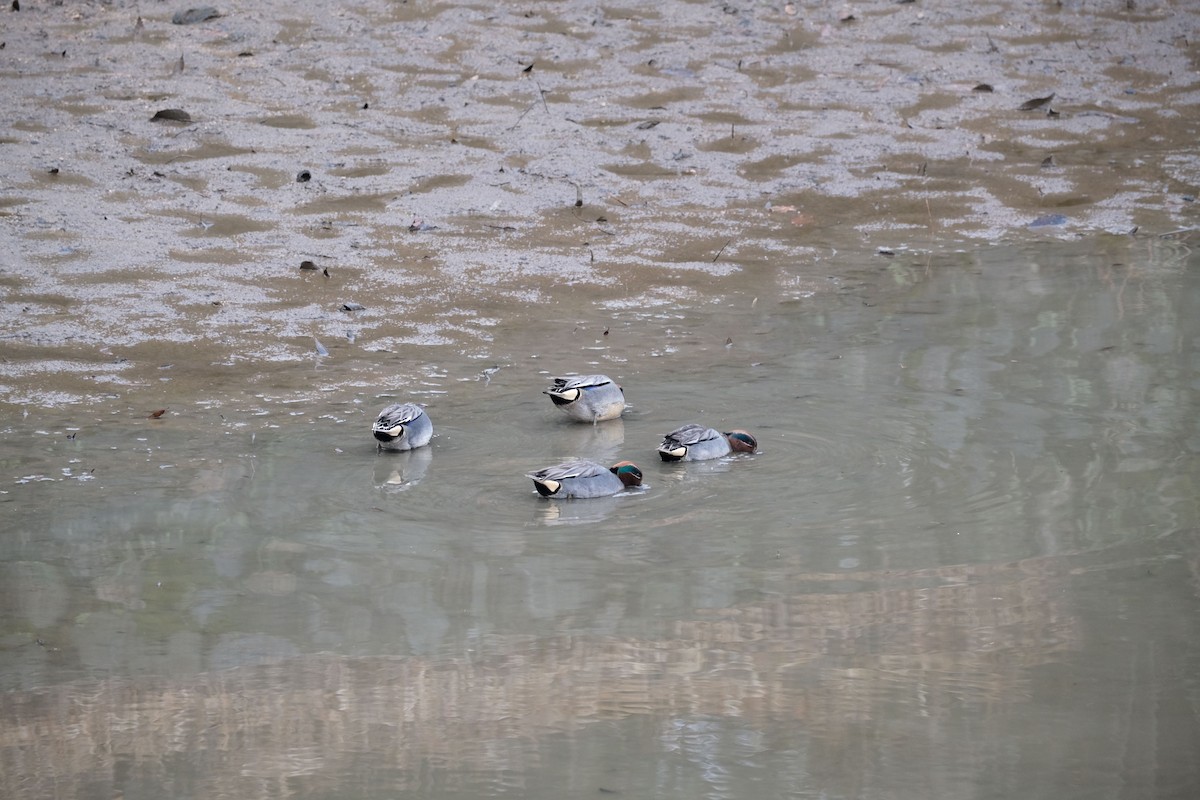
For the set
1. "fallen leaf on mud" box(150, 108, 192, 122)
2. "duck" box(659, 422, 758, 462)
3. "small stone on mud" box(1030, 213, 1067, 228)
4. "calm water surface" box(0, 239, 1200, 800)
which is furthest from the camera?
"fallen leaf on mud" box(150, 108, 192, 122)

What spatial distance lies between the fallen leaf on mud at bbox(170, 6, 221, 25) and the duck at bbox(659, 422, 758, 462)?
293 inches

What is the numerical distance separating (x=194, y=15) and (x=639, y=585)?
27.9 feet

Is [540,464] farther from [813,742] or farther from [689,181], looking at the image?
[689,181]

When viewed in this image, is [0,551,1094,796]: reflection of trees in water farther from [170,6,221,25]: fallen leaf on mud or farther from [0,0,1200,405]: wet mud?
[170,6,221,25]: fallen leaf on mud

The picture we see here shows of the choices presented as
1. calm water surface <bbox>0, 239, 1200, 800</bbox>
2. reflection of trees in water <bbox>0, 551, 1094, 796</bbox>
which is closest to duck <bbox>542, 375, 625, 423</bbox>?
calm water surface <bbox>0, 239, 1200, 800</bbox>

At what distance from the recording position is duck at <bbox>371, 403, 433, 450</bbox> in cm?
488

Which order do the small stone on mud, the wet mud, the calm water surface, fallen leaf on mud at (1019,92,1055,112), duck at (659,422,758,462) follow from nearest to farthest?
the calm water surface < duck at (659,422,758,462) < the wet mud < the small stone on mud < fallen leaf on mud at (1019,92,1055,112)

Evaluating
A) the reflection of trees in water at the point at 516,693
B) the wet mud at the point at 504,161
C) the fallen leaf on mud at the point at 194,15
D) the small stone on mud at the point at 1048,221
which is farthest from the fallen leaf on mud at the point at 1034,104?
the reflection of trees in water at the point at 516,693

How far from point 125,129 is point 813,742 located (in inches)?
285

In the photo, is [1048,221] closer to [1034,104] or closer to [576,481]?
[1034,104]

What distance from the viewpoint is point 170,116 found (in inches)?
359

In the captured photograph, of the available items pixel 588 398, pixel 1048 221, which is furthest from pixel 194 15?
pixel 588 398

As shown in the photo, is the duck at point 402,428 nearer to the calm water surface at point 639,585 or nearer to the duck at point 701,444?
the calm water surface at point 639,585

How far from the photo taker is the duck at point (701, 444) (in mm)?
4734
